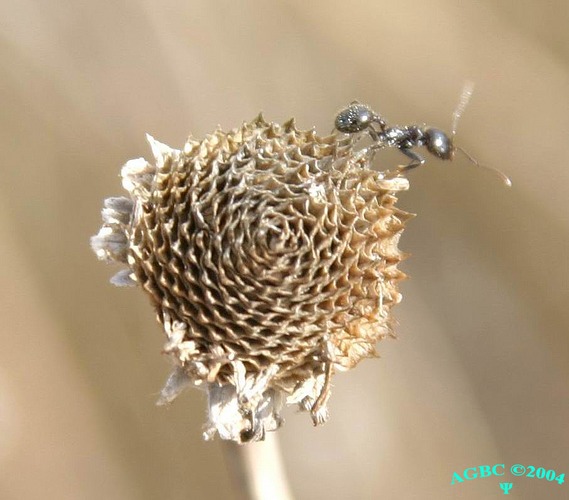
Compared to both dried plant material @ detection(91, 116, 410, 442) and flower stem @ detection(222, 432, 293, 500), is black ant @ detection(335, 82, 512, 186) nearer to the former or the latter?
dried plant material @ detection(91, 116, 410, 442)

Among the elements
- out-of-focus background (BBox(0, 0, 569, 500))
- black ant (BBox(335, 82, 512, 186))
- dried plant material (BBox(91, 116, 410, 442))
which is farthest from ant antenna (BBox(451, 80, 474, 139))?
dried plant material (BBox(91, 116, 410, 442))

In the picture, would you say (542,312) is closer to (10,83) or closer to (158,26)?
(158,26)

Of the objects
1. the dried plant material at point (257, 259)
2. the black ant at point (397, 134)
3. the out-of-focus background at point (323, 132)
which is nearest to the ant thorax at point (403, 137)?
the black ant at point (397, 134)

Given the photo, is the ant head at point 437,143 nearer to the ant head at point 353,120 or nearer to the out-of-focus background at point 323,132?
the ant head at point 353,120

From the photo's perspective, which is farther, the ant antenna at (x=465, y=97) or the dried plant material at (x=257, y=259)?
the ant antenna at (x=465, y=97)

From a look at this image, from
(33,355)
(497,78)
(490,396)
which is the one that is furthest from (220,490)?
(497,78)

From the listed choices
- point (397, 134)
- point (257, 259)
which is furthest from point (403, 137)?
point (257, 259)
